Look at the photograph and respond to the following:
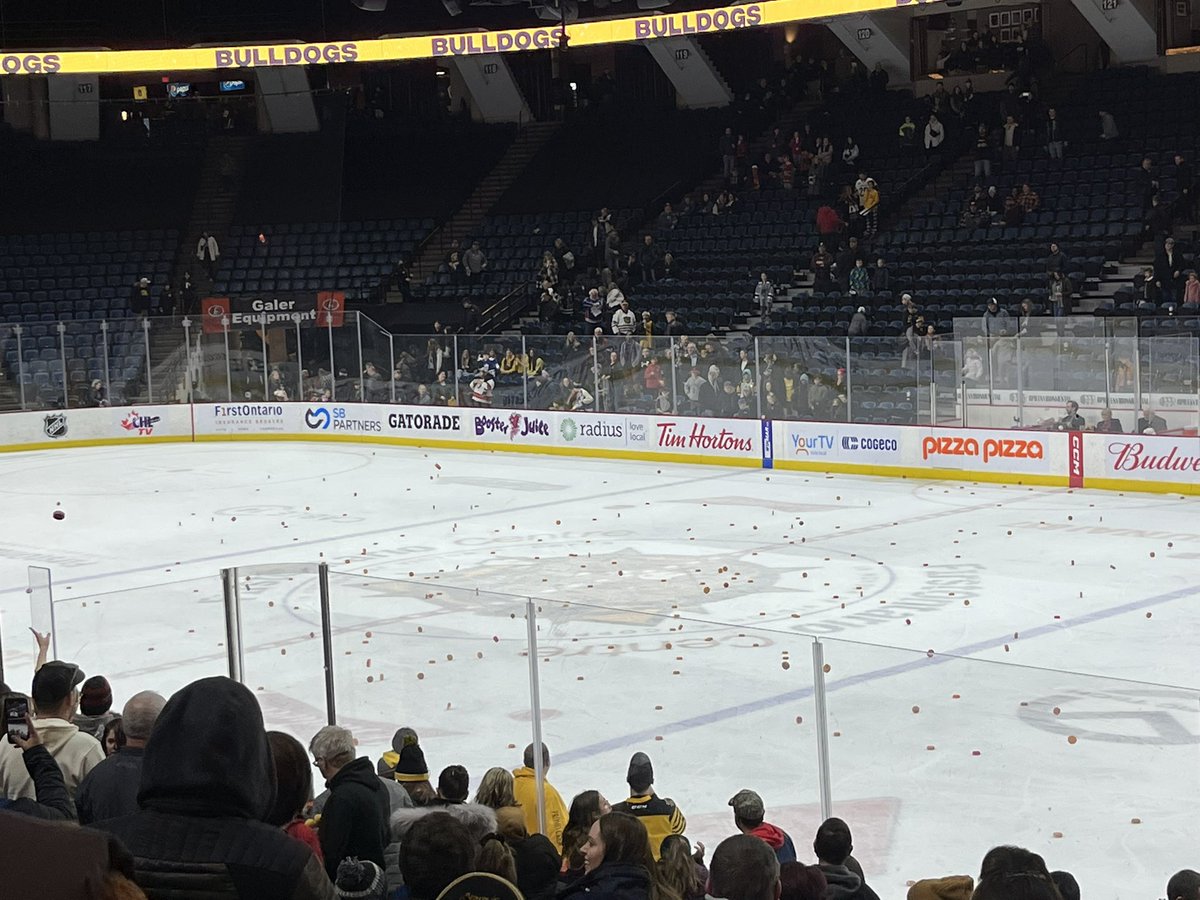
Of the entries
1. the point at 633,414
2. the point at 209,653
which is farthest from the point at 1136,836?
the point at 633,414

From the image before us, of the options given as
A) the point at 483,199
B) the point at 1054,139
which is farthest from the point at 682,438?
the point at 483,199

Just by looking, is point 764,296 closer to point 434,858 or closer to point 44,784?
point 44,784

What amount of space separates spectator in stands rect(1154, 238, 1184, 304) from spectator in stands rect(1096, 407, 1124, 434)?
4.07 m

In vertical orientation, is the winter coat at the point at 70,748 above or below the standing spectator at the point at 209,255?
below

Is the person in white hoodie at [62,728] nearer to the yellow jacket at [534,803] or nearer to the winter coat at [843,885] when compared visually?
the yellow jacket at [534,803]

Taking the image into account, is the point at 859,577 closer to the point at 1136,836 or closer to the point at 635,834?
the point at 1136,836

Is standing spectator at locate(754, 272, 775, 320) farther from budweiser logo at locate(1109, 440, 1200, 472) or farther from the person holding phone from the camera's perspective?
the person holding phone

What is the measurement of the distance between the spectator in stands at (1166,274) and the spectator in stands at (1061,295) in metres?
1.27

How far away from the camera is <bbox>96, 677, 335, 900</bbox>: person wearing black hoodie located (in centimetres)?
244

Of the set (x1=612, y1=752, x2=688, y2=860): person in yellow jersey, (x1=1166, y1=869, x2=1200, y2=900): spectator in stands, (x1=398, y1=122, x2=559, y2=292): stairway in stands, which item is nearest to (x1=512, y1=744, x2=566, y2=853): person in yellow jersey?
(x1=612, y1=752, x2=688, y2=860): person in yellow jersey

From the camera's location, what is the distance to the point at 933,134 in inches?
1196

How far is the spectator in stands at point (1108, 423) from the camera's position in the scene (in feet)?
65.1

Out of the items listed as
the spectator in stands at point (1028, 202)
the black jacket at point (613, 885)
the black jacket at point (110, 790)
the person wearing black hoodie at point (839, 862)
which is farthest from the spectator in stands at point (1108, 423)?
the black jacket at point (110, 790)

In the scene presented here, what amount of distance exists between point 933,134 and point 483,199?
11.8 meters
